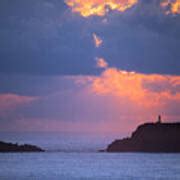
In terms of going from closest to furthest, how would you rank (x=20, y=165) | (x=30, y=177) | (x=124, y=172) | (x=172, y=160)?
(x=30, y=177) → (x=124, y=172) → (x=20, y=165) → (x=172, y=160)

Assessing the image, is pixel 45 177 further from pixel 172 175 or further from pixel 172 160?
pixel 172 160

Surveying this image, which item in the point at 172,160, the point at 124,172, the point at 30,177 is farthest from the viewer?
the point at 172,160

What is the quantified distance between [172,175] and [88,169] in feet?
69.7

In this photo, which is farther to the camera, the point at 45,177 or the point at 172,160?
the point at 172,160

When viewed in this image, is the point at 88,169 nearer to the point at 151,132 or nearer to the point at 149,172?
the point at 149,172

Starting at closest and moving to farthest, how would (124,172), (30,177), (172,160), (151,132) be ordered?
(30,177), (124,172), (172,160), (151,132)

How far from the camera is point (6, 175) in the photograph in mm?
121938

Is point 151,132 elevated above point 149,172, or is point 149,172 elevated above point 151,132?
point 151,132

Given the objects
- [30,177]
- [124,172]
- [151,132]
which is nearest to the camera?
[30,177]

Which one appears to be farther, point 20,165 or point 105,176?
point 20,165

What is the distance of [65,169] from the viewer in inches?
5502

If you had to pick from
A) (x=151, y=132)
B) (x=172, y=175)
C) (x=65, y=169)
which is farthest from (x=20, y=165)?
(x=151, y=132)

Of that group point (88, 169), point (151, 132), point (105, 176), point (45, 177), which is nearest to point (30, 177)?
point (45, 177)

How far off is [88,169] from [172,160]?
33.8 meters
